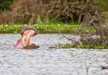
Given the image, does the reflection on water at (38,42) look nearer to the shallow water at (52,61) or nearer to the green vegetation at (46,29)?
the shallow water at (52,61)

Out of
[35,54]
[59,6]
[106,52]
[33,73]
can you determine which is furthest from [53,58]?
[59,6]

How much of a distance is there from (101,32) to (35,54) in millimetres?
2422

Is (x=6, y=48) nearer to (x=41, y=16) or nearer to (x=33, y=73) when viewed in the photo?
(x=33, y=73)

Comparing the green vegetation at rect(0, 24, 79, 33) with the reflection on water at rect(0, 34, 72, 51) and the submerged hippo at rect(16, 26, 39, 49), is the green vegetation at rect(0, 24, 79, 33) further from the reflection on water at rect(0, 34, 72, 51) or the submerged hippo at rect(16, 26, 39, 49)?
the submerged hippo at rect(16, 26, 39, 49)

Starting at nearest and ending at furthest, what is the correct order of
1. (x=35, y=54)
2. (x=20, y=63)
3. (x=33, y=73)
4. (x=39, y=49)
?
(x=33, y=73)
(x=20, y=63)
(x=35, y=54)
(x=39, y=49)

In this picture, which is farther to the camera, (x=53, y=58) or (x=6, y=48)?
(x=6, y=48)

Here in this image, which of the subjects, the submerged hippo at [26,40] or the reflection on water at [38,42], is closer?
the submerged hippo at [26,40]

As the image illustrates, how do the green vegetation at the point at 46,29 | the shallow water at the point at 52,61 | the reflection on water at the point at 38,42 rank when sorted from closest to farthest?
1. the shallow water at the point at 52,61
2. the reflection on water at the point at 38,42
3. the green vegetation at the point at 46,29

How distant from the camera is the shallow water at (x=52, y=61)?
976 cm

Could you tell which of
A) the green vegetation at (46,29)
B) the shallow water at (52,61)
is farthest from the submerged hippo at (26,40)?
the green vegetation at (46,29)

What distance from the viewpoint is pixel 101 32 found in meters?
14.8

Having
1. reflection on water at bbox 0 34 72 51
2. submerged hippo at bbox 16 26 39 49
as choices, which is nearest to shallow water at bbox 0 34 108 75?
submerged hippo at bbox 16 26 39 49

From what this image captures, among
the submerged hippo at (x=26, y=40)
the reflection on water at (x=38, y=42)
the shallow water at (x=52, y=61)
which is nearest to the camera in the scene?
the shallow water at (x=52, y=61)

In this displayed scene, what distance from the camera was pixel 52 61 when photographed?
38.1 ft
